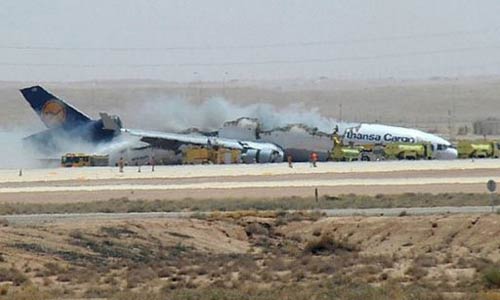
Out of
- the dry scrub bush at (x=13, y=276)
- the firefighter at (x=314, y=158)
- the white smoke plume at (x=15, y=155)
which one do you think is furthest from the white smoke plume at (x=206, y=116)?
the dry scrub bush at (x=13, y=276)

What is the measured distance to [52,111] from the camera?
114875mm

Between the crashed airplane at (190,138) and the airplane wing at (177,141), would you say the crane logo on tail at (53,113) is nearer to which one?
the crashed airplane at (190,138)

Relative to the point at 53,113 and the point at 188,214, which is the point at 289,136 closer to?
the point at 53,113

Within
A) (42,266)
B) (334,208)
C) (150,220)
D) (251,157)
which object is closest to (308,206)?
(334,208)

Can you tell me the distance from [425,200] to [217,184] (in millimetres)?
21800

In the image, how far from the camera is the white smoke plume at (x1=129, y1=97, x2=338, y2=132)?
119 m

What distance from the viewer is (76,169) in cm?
9762

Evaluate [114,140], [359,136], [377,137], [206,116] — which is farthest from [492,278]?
[206,116]

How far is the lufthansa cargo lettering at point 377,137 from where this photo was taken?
110 m

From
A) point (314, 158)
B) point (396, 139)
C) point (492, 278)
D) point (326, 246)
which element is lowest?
point (326, 246)

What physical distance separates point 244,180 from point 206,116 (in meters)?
42.9

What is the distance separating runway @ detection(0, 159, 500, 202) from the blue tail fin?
15.1m

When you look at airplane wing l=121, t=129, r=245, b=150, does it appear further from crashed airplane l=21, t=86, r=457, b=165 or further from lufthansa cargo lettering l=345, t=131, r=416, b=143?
lufthansa cargo lettering l=345, t=131, r=416, b=143

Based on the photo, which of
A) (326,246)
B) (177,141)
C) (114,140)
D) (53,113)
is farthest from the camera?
(53,113)
